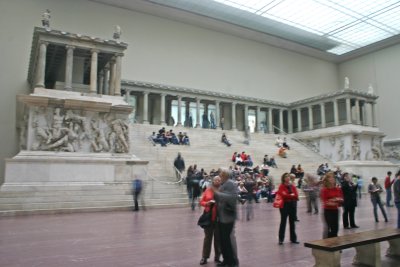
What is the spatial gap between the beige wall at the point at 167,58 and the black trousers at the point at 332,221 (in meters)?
22.7

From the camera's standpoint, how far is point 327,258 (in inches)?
179

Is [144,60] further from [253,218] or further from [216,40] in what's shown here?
[253,218]

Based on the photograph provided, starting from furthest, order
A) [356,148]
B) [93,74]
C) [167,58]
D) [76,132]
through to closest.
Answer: [167,58] → [356,148] → [93,74] → [76,132]

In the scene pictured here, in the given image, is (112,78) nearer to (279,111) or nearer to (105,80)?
(105,80)

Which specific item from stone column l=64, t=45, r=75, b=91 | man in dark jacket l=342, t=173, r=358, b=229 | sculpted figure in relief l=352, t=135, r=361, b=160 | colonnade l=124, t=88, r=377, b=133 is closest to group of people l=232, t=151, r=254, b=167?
colonnade l=124, t=88, r=377, b=133

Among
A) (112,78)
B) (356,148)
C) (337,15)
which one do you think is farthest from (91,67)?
(337,15)

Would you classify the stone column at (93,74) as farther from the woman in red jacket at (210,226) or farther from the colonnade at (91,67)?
the woman in red jacket at (210,226)

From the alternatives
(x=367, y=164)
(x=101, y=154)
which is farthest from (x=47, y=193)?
(x=367, y=164)

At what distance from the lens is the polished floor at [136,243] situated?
538 cm

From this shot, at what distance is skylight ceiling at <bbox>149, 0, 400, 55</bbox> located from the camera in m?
33.5

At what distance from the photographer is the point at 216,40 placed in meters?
37.9

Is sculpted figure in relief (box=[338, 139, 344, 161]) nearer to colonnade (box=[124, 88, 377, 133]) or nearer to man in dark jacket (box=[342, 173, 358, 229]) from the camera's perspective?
colonnade (box=[124, 88, 377, 133])

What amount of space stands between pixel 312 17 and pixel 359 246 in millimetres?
34981

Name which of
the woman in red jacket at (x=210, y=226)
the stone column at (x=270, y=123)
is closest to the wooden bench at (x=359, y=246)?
the woman in red jacket at (x=210, y=226)
